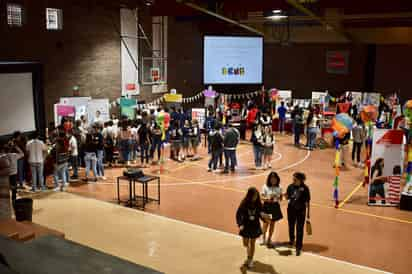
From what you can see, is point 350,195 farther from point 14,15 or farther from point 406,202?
point 14,15

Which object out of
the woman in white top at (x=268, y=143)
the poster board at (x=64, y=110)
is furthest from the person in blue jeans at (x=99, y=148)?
the woman in white top at (x=268, y=143)

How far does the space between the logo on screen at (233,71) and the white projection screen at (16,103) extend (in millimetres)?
8828

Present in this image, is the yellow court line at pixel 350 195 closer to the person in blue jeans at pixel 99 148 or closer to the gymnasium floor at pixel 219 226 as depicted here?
the gymnasium floor at pixel 219 226

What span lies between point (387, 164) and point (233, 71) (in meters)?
11.8

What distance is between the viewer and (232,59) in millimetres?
20609

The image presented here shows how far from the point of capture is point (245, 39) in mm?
20812

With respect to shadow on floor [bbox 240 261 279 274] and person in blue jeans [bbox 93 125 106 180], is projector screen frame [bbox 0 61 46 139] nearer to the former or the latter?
person in blue jeans [bbox 93 125 106 180]

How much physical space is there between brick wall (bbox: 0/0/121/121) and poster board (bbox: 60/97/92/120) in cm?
78

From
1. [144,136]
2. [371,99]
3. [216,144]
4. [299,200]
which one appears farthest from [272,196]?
[371,99]

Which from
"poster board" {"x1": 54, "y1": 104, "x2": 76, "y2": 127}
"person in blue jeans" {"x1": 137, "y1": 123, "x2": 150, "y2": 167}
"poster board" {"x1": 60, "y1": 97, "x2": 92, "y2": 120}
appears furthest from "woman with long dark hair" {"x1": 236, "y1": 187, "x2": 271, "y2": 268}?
"poster board" {"x1": 60, "y1": 97, "x2": 92, "y2": 120}

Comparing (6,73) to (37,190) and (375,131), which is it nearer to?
(37,190)

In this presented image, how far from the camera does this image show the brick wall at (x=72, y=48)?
13.9 m

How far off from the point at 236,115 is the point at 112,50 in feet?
17.4

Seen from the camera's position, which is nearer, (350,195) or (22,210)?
(22,210)
